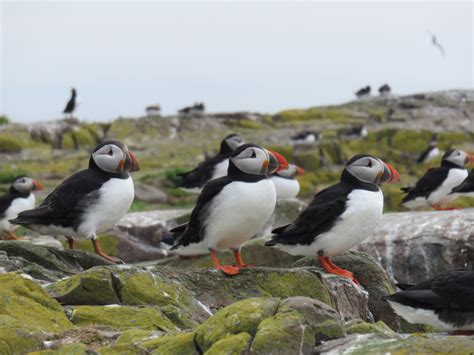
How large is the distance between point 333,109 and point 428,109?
451 centimetres

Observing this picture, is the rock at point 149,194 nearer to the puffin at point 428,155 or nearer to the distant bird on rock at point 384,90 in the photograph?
the puffin at point 428,155

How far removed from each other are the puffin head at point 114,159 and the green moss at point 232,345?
12.6 feet

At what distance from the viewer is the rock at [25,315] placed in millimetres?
4512

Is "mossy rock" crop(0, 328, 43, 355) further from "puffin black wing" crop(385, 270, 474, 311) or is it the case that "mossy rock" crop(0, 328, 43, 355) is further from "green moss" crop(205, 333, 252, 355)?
"puffin black wing" crop(385, 270, 474, 311)

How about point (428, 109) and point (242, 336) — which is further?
point (428, 109)

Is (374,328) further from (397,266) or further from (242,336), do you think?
(397,266)

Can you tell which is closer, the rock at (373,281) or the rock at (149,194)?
the rock at (373,281)

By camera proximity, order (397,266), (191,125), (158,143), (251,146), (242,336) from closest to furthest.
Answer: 1. (242,336)
2. (251,146)
3. (397,266)
4. (158,143)
5. (191,125)

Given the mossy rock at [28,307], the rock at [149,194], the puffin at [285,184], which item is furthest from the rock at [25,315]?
the rock at [149,194]

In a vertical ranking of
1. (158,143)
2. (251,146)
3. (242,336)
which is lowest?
(158,143)

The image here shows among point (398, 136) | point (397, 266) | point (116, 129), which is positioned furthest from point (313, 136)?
point (397, 266)

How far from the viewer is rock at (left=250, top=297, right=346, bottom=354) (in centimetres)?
418

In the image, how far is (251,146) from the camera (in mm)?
7020

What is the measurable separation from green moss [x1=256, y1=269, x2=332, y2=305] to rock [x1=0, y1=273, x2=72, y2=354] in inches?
76.7
